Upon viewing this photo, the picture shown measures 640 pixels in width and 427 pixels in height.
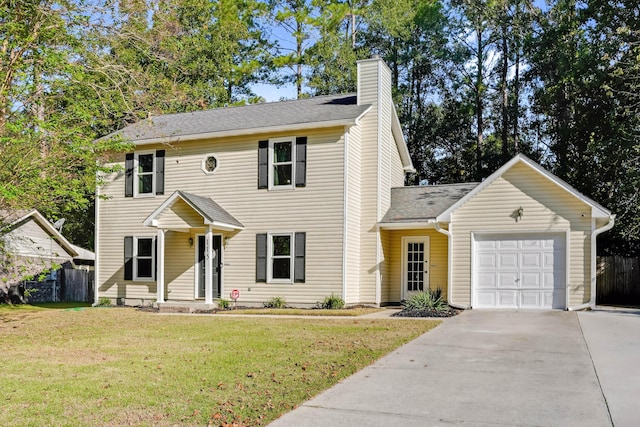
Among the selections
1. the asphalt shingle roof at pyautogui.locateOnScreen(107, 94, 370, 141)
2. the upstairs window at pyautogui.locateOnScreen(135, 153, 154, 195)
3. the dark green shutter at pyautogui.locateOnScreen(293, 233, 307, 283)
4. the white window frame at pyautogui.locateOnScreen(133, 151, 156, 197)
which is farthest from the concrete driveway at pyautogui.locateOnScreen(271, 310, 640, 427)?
the upstairs window at pyautogui.locateOnScreen(135, 153, 154, 195)

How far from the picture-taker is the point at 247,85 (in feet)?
111

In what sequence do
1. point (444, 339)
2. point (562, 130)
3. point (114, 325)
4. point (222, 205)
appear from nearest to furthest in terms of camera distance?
point (444, 339)
point (114, 325)
point (222, 205)
point (562, 130)

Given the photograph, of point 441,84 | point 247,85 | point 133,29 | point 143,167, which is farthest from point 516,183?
point 247,85

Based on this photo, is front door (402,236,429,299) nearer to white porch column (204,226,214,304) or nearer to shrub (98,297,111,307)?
white porch column (204,226,214,304)

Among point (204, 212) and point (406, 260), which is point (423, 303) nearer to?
point (406, 260)

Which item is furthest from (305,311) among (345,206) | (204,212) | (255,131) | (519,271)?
(519,271)

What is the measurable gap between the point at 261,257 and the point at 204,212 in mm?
2287

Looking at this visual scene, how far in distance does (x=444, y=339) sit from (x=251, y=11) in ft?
90.5

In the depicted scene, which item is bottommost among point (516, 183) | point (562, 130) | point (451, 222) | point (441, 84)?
point (451, 222)

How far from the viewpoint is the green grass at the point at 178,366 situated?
5789mm

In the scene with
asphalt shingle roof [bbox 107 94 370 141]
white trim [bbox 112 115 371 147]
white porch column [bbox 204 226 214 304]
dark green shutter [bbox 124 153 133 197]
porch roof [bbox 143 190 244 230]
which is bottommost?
white porch column [bbox 204 226 214 304]

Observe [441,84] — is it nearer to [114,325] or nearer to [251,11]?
[251,11]

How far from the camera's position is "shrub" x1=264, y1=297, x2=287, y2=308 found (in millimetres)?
17406

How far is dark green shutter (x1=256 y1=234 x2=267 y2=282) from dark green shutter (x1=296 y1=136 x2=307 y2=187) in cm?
196
